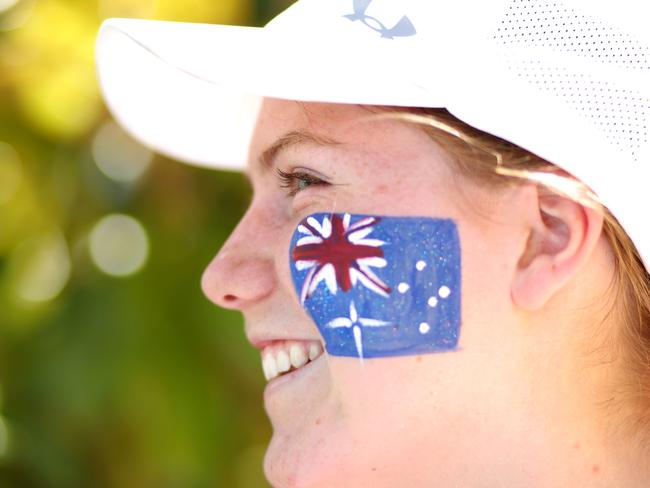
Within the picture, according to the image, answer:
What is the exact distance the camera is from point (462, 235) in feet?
6.48

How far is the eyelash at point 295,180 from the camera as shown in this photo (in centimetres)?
213

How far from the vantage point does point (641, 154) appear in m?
1.90

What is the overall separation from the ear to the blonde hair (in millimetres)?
27

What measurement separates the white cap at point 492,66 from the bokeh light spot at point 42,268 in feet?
5.88

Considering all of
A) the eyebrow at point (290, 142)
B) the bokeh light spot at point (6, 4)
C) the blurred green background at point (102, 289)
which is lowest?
the blurred green background at point (102, 289)

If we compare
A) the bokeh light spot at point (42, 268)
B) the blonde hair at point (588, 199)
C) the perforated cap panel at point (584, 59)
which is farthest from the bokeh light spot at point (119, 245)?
the perforated cap panel at point (584, 59)

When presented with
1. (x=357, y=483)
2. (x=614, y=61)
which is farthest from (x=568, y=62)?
(x=357, y=483)

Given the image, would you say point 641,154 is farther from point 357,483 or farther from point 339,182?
point 357,483

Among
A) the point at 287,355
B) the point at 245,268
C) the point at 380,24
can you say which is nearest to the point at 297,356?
the point at 287,355

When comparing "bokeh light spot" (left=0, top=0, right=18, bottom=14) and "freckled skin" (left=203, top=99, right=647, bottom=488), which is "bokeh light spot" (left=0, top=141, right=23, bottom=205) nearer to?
"bokeh light spot" (left=0, top=0, right=18, bottom=14)

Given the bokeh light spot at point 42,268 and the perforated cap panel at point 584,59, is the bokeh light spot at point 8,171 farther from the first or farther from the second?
the perforated cap panel at point 584,59

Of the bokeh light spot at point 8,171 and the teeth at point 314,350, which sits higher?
the bokeh light spot at point 8,171

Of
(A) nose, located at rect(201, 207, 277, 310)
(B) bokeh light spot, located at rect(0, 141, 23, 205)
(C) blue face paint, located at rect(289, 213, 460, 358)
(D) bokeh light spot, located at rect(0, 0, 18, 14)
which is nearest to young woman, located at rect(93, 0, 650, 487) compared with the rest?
(C) blue face paint, located at rect(289, 213, 460, 358)

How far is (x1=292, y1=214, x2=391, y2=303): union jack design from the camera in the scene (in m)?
2.00
